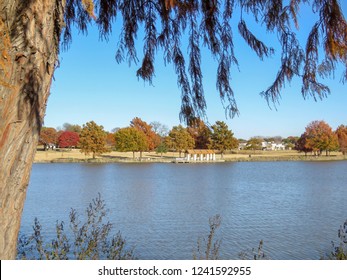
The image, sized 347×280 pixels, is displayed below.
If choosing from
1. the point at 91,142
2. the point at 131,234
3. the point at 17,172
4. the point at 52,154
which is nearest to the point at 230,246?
the point at 131,234

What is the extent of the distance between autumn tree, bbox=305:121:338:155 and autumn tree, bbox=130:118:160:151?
28691 mm

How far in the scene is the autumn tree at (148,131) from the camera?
67688mm

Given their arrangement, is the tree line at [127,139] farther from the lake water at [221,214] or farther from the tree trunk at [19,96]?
the tree trunk at [19,96]

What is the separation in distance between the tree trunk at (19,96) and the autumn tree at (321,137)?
2755 inches

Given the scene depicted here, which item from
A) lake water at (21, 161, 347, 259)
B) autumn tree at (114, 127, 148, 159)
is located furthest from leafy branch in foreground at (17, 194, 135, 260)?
autumn tree at (114, 127, 148, 159)

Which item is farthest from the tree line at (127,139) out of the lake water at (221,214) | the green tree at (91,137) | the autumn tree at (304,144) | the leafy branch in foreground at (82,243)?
the leafy branch in foreground at (82,243)

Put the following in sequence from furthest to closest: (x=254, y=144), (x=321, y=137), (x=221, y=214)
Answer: (x=254, y=144) → (x=321, y=137) → (x=221, y=214)

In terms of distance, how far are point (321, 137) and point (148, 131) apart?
31.8 m

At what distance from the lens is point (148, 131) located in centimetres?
6900

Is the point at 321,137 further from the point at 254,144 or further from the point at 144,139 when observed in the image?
the point at 144,139

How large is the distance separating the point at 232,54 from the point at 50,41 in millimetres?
1406

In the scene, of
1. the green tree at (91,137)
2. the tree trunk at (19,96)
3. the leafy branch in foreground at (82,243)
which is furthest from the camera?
the green tree at (91,137)

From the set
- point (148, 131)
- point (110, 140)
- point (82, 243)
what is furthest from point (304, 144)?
point (82, 243)

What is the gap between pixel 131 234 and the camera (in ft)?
35.0
